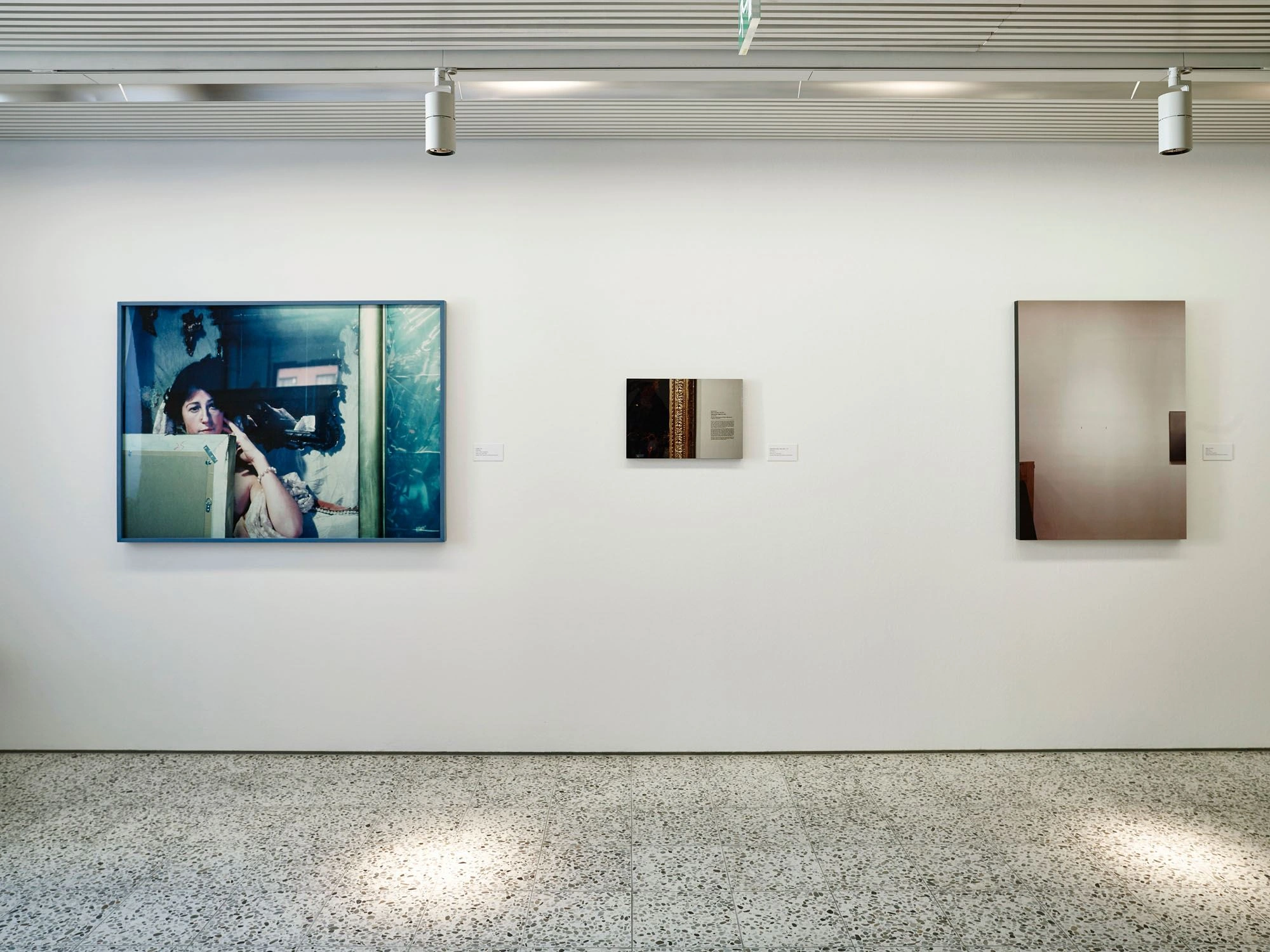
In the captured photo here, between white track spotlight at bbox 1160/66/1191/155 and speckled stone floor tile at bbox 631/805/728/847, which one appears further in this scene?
speckled stone floor tile at bbox 631/805/728/847

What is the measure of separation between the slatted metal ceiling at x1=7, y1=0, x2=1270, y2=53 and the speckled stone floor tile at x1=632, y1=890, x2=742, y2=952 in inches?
126

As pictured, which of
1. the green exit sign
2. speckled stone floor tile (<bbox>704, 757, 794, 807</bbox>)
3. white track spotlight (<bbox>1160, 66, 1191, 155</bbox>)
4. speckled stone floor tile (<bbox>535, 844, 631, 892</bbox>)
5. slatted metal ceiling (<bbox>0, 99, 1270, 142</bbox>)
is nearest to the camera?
the green exit sign

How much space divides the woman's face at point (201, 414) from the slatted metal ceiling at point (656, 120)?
132cm

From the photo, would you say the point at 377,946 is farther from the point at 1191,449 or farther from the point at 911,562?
the point at 1191,449

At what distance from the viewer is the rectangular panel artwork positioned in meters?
4.32

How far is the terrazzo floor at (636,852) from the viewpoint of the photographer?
275cm

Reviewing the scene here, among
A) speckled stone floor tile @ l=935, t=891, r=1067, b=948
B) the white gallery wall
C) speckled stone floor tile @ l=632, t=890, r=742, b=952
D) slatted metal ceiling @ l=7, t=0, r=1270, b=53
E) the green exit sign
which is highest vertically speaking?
slatted metal ceiling @ l=7, t=0, r=1270, b=53

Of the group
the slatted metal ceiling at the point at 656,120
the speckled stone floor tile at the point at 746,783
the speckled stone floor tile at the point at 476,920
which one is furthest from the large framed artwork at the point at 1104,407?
the speckled stone floor tile at the point at 476,920

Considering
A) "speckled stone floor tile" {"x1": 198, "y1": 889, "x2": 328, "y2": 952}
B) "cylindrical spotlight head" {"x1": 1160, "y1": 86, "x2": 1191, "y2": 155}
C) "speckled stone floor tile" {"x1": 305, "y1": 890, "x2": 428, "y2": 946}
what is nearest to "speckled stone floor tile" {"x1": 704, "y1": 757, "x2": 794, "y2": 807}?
"speckled stone floor tile" {"x1": 305, "y1": 890, "x2": 428, "y2": 946}

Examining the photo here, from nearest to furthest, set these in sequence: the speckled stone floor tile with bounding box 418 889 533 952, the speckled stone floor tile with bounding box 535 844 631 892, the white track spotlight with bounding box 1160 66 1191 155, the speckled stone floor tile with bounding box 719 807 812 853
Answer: the speckled stone floor tile with bounding box 418 889 533 952 → the speckled stone floor tile with bounding box 535 844 631 892 → the white track spotlight with bounding box 1160 66 1191 155 → the speckled stone floor tile with bounding box 719 807 812 853

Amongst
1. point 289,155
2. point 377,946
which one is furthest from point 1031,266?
point 377,946

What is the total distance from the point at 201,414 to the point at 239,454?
28cm

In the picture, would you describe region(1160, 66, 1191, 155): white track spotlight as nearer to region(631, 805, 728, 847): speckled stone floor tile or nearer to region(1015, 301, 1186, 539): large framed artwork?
region(1015, 301, 1186, 539): large framed artwork

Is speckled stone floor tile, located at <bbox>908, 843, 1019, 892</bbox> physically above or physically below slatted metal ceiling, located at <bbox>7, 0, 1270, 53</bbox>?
below
